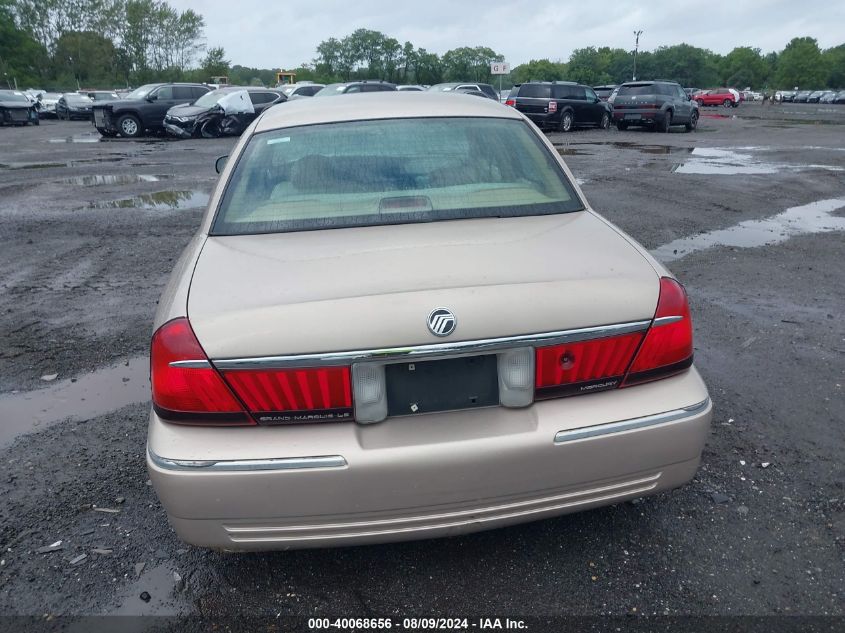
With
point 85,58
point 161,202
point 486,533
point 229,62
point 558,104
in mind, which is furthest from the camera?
point 229,62

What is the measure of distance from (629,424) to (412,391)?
70 cm

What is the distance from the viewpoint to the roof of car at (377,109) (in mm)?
3336

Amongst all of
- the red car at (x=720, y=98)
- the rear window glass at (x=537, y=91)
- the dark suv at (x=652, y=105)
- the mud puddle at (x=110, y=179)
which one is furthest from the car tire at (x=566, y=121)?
the red car at (x=720, y=98)

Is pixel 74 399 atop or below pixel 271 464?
below

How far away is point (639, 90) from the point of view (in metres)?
24.4

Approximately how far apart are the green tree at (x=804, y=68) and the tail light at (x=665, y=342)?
135899 mm

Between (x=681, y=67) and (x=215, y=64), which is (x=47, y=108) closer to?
(x=215, y=64)

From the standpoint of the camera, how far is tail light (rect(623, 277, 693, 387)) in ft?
7.40

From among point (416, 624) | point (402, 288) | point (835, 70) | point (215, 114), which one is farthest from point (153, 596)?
point (835, 70)

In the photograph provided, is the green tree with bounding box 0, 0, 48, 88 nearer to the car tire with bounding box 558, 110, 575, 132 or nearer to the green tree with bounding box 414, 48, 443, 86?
the green tree with bounding box 414, 48, 443, 86

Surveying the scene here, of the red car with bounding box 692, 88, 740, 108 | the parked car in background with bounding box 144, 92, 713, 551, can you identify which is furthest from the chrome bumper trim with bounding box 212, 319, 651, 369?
the red car with bounding box 692, 88, 740, 108

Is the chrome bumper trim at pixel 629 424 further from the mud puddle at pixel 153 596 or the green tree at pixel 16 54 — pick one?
the green tree at pixel 16 54

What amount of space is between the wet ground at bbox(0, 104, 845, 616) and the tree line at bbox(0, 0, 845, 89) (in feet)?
222

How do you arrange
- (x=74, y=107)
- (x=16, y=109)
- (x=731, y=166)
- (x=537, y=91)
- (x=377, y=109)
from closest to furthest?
(x=377, y=109)
(x=731, y=166)
(x=537, y=91)
(x=16, y=109)
(x=74, y=107)
